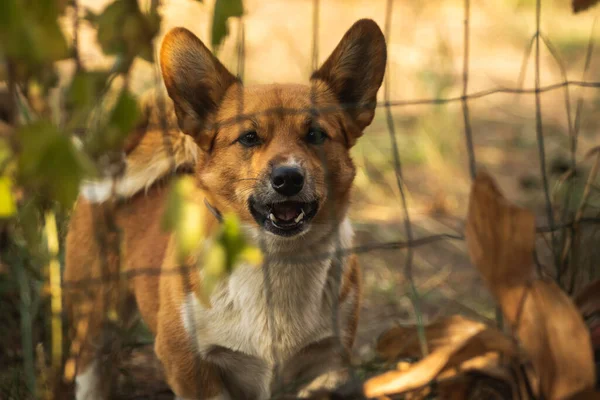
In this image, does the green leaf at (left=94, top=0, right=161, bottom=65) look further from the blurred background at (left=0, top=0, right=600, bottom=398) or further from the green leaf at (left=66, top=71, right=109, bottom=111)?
the green leaf at (left=66, top=71, right=109, bottom=111)

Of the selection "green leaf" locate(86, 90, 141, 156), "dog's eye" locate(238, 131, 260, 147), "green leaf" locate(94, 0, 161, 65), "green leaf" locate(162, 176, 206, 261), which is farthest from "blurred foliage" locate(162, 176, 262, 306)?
"dog's eye" locate(238, 131, 260, 147)

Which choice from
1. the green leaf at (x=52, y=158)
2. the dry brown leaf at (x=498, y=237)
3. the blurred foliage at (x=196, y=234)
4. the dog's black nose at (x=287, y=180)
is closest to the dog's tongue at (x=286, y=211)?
the dog's black nose at (x=287, y=180)

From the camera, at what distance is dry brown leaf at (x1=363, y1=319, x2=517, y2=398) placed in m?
2.16

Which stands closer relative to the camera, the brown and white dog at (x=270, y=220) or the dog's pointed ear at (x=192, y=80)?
the dog's pointed ear at (x=192, y=80)

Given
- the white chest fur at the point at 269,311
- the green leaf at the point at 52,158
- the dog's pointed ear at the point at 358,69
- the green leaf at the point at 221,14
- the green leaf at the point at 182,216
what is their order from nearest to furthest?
the green leaf at the point at 52,158 → the green leaf at the point at 182,216 → the green leaf at the point at 221,14 → the dog's pointed ear at the point at 358,69 → the white chest fur at the point at 269,311

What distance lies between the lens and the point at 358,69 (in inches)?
109

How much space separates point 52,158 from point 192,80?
58.9 inches

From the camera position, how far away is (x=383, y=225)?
16.5ft

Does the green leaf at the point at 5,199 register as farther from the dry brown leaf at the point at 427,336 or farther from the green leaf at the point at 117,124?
the dry brown leaf at the point at 427,336

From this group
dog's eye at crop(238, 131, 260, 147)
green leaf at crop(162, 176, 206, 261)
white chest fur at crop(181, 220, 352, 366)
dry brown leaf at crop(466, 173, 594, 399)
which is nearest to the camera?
green leaf at crop(162, 176, 206, 261)

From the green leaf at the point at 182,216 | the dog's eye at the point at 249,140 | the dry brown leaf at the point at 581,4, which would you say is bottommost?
the green leaf at the point at 182,216

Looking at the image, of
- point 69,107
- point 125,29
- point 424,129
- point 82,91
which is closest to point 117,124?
point 82,91

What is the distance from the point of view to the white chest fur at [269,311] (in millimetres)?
2693

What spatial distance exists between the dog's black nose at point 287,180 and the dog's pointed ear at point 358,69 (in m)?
0.28
